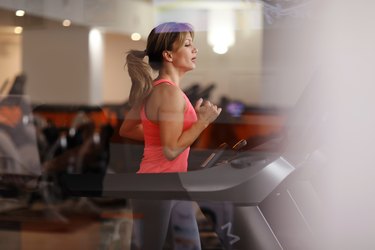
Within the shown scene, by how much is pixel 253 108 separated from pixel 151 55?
1.07ft

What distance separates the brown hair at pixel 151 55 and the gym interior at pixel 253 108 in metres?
0.02

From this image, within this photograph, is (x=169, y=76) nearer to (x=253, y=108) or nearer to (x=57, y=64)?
(x=253, y=108)

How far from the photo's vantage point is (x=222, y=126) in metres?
1.52

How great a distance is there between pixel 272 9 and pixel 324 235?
65cm

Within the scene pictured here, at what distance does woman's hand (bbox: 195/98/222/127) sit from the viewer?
1516 millimetres

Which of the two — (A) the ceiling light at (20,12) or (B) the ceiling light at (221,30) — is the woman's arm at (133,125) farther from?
(A) the ceiling light at (20,12)

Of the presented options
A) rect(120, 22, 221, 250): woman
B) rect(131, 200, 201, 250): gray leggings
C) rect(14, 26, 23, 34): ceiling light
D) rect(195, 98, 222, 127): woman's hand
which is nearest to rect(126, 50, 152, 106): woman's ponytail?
rect(120, 22, 221, 250): woman

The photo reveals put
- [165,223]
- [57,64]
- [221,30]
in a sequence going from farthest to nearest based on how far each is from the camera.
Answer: [57,64] < [165,223] < [221,30]

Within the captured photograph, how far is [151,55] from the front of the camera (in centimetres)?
154

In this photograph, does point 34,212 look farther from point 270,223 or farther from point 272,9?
point 272,9

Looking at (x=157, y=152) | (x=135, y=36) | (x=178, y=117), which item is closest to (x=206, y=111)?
(x=178, y=117)

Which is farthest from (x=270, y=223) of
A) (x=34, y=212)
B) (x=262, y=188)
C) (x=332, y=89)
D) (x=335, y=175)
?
(x=34, y=212)

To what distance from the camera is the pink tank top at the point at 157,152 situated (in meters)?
1.53

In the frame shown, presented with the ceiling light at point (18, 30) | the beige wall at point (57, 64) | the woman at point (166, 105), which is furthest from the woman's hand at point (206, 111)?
the ceiling light at point (18, 30)
